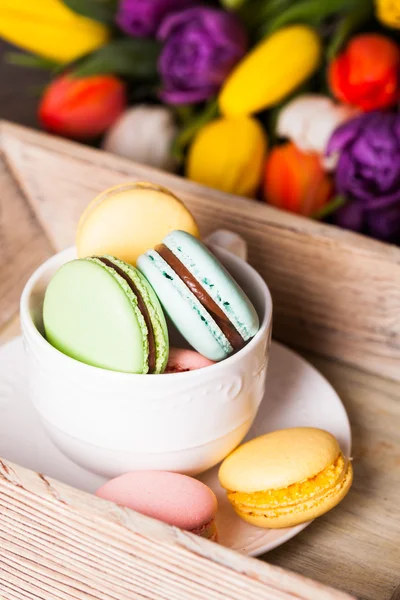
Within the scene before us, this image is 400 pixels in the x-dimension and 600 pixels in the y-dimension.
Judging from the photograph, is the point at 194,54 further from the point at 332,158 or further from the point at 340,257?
the point at 340,257

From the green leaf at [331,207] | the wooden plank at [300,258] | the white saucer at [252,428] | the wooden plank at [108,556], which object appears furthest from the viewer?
the green leaf at [331,207]

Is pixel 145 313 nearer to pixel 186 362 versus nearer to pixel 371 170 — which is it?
pixel 186 362

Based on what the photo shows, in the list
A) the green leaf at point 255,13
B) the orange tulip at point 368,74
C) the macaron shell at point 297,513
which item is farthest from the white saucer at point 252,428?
the green leaf at point 255,13

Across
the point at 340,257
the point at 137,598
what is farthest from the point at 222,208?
the point at 137,598

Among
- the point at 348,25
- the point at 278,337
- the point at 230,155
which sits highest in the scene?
the point at 348,25

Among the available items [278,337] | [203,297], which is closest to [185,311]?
[203,297]

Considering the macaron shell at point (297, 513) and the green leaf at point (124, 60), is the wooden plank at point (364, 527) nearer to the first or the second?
the macaron shell at point (297, 513)
